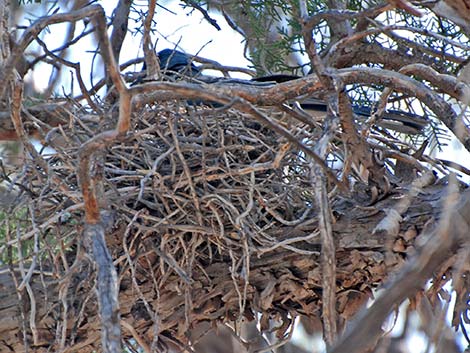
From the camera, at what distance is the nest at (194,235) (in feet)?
10.4

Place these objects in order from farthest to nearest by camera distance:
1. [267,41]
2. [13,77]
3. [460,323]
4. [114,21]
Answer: [267,41] < [114,21] < [460,323] < [13,77]

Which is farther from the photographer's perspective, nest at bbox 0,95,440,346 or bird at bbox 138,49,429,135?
bird at bbox 138,49,429,135

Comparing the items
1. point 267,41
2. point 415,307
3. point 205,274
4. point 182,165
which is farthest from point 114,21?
point 415,307

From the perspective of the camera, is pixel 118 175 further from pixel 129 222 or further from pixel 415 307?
pixel 415 307

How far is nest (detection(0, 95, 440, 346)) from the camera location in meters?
3.18

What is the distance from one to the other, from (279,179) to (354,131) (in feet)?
1.77

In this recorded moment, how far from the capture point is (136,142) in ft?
11.3

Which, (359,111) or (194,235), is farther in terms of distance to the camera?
(359,111)

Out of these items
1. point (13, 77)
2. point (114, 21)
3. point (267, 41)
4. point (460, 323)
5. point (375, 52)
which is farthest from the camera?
point (267, 41)

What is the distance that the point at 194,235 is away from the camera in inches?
130

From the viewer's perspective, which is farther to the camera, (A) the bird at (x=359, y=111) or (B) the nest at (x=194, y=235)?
(A) the bird at (x=359, y=111)

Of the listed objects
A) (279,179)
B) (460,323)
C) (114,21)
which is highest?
(114,21)

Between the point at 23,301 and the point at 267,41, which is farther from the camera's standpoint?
the point at 267,41

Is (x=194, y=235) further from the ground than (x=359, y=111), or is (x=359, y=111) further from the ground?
A: (x=359, y=111)
